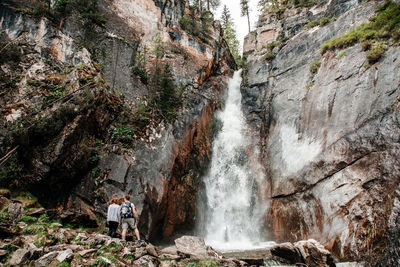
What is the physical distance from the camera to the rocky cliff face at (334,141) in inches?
356

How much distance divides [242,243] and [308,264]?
5605mm

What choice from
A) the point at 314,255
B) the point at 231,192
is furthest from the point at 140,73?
the point at 314,255

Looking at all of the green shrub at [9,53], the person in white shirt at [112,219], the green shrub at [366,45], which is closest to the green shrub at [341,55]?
the green shrub at [366,45]

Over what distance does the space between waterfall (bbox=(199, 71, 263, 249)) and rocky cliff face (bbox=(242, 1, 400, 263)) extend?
110 centimetres

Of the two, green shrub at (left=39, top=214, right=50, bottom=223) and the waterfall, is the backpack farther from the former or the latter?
the waterfall

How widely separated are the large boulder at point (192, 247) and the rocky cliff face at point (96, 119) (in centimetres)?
391

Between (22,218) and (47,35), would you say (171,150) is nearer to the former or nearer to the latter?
(22,218)

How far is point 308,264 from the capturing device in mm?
8047

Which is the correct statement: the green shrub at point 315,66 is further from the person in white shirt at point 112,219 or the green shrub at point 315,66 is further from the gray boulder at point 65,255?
the gray boulder at point 65,255

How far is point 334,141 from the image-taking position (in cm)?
1161

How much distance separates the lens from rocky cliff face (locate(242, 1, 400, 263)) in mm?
9047

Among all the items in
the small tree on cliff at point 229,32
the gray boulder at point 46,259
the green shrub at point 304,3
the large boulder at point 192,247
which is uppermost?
the small tree on cliff at point 229,32

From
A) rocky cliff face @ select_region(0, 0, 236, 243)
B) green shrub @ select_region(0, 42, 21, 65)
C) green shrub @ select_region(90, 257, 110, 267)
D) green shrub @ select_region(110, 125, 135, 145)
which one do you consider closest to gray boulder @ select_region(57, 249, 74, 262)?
A: green shrub @ select_region(90, 257, 110, 267)

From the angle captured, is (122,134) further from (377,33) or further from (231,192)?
(377,33)
